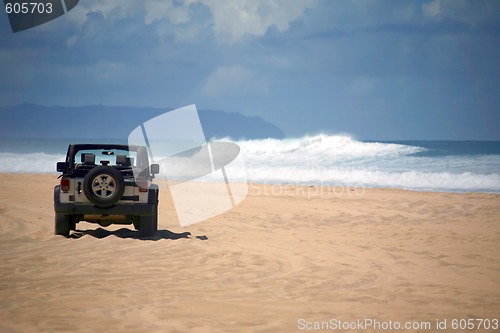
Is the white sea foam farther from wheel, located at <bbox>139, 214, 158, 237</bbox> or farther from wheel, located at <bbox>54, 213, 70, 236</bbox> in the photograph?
wheel, located at <bbox>139, 214, 158, 237</bbox>

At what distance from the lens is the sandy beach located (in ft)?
17.8

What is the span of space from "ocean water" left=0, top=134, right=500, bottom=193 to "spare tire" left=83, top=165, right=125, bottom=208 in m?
17.2

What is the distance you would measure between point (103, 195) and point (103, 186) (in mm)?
157

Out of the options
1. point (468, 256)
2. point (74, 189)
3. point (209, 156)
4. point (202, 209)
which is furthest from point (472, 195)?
point (209, 156)

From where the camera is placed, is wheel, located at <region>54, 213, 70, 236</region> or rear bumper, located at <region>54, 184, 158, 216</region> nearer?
rear bumper, located at <region>54, 184, 158, 216</region>

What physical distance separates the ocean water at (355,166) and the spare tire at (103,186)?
17.2 meters

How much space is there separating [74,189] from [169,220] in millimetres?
4394

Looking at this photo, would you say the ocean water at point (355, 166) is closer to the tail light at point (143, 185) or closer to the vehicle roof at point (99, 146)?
the vehicle roof at point (99, 146)

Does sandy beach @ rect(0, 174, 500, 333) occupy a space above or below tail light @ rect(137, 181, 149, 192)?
below

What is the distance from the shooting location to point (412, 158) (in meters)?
39.3

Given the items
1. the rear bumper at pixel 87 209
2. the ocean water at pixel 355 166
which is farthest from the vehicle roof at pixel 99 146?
the ocean water at pixel 355 166

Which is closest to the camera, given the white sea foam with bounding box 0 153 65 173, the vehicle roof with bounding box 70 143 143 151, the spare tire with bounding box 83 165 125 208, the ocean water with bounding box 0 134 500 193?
the spare tire with bounding box 83 165 125 208

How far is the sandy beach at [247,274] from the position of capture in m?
5.44

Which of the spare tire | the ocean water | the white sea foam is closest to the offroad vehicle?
the spare tire
